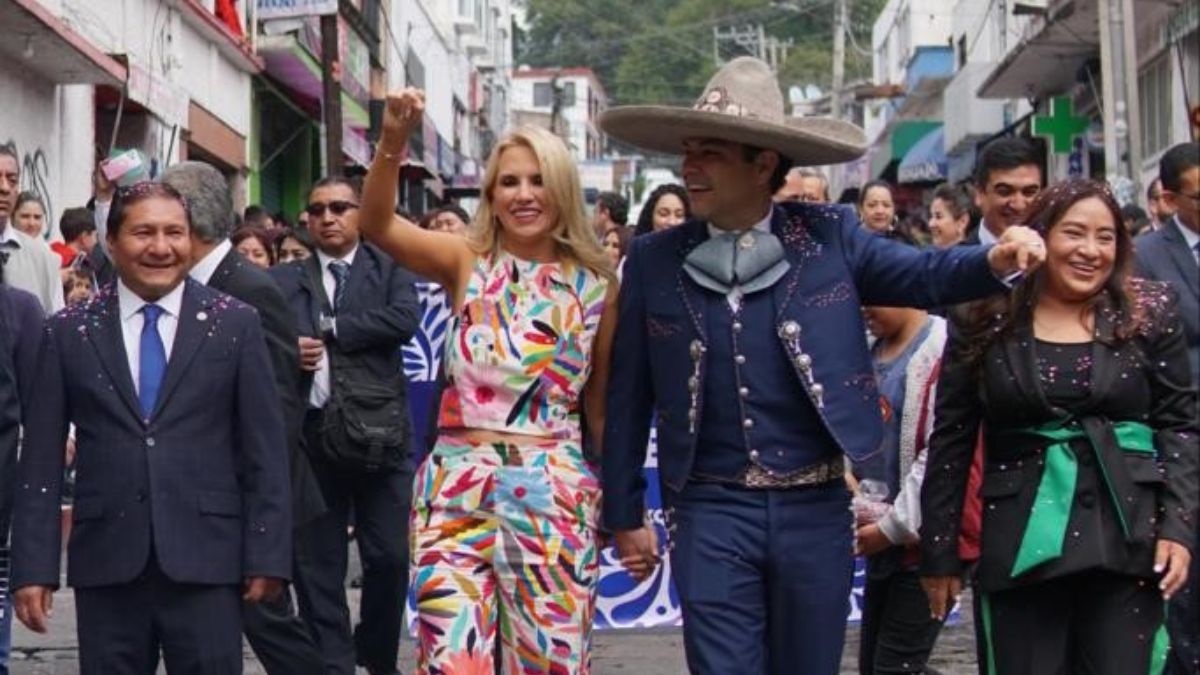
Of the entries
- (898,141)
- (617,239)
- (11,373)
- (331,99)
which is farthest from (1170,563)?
(898,141)

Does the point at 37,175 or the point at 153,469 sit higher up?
the point at 37,175

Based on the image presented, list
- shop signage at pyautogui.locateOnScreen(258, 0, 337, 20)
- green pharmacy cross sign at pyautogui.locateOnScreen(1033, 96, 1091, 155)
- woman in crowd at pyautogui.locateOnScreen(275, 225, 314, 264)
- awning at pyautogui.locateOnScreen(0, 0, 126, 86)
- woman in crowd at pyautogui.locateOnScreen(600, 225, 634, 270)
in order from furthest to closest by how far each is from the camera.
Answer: green pharmacy cross sign at pyautogui.locateOnScreen(1033, 96, 1091, 155), shop signage at pyautogui.locateOnScreen(258, 0, 337, 20), awning at pyautogui.locateOnScreen(0, 0, 126, 86), woman in crowd at pyautogui.locateOnScreen(600, 225, 634, 270), woman in crowd at pyautogui.locateOnScreen(275, 225, 314, 264)

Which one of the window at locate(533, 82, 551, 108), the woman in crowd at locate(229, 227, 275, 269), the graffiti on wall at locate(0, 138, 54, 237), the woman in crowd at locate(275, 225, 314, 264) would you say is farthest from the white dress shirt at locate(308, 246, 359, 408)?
the window at locate(533, 82, 551, 108)

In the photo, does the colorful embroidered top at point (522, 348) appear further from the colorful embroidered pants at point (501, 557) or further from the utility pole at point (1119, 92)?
the utility pole at point (1119, 92)

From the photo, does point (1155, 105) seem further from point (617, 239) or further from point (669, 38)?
point (669, 38)

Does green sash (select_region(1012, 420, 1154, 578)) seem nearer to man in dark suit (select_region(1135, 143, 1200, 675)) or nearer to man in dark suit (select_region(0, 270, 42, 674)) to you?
man in dark suit (select_region(1135, 143, 1200, 675))

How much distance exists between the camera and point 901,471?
731 cm

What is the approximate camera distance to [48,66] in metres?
17.0

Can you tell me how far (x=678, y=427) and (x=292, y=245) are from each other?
4.66 metres

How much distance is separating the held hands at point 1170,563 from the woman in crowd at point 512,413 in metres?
1.54

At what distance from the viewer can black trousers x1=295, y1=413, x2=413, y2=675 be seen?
8.58 meters

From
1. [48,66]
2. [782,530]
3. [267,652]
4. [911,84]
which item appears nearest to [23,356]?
[267,652]

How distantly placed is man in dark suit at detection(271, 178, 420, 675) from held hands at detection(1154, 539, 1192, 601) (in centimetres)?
368

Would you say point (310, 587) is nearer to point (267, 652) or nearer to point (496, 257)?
point (267, 652)
